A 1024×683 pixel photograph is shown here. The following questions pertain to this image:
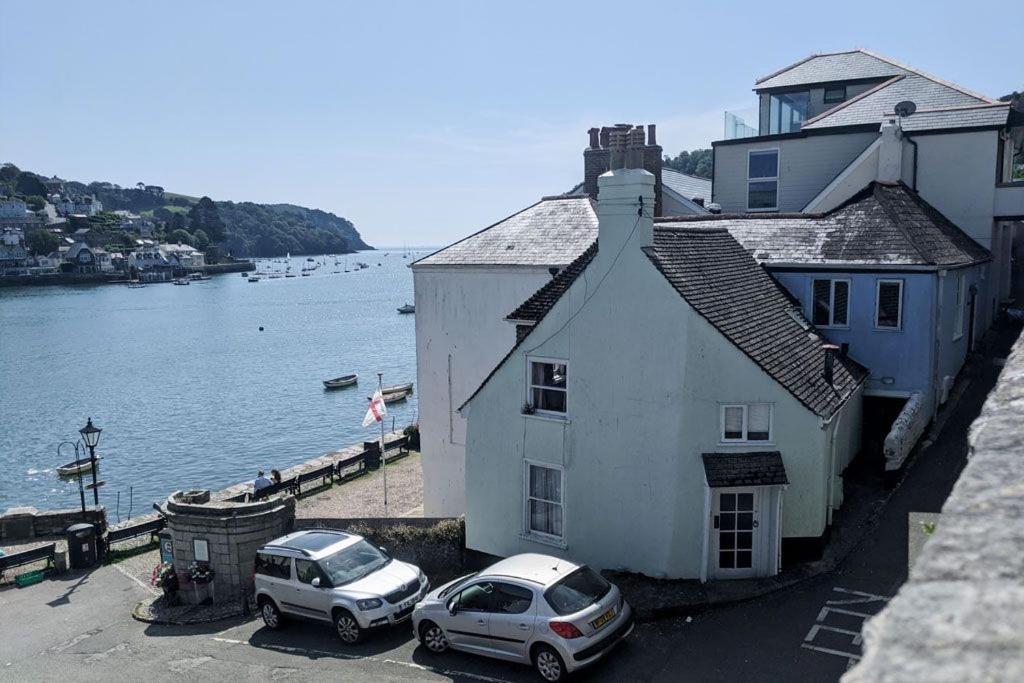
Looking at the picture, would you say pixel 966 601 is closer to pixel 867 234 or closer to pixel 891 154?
pixel 867 234

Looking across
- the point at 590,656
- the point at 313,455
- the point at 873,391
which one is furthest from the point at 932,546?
the point at 313,455

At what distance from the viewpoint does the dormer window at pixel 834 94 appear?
3562 cm

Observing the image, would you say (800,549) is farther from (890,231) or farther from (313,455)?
(313,455)

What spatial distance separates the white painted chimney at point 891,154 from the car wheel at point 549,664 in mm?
19685

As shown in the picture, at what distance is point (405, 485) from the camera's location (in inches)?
1275

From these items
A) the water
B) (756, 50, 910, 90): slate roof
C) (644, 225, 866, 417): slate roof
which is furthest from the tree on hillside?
(644, 225, 866, 417): slate roof

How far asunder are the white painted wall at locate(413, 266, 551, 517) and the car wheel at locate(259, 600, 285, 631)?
10.1 metres

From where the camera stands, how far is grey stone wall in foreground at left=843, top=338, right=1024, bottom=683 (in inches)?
77.9

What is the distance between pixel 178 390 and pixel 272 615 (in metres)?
65.7

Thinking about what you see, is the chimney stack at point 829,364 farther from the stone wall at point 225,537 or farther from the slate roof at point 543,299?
the stone wall at point 225,537

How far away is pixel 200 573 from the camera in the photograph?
20.0 m

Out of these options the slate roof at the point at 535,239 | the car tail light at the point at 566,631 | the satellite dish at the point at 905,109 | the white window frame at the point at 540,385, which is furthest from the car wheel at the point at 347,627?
the satellite dish at the point at 905,109

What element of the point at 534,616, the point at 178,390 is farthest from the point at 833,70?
the point at 178,390

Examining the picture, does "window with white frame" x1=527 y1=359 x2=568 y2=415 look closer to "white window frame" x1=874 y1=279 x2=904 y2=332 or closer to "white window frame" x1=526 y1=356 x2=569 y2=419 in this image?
A: "white window frame" x1=526 y1=356 x2=569 y2=419
